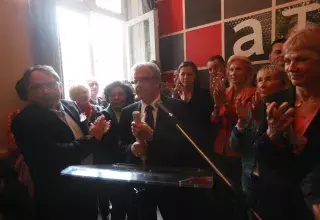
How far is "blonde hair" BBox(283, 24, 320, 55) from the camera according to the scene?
0.89 m

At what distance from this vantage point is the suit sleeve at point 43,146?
4.65 ft

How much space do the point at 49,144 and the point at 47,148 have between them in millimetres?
26

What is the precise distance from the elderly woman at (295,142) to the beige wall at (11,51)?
2387 mm

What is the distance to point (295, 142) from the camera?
2.91 ft

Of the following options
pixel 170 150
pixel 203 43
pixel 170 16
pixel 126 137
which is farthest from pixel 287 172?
pixel 170 16

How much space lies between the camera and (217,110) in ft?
5.86

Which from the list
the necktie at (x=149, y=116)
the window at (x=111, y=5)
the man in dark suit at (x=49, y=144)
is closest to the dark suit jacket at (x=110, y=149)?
the man in dark suit at (x=49, y=144)

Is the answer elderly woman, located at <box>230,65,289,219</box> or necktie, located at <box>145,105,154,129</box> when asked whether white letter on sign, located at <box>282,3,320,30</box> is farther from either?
necktie, located at <box>145,105,154,129</box>

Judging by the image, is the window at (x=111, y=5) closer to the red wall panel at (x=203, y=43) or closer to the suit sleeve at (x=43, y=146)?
the red wall panel at (x=203, y=43)

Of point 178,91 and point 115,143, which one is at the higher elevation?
point 178,91

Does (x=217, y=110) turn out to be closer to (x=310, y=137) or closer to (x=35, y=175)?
(x=310, y=137)

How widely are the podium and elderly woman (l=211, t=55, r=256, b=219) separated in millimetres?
797

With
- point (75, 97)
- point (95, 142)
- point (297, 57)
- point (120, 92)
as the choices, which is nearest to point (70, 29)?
point (75, 97)

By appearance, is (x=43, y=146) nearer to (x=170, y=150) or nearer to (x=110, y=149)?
(x=110, y=149)
